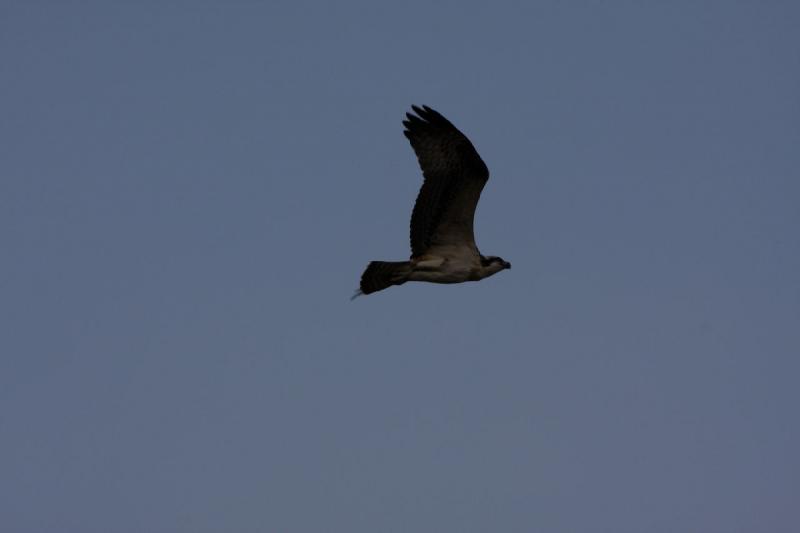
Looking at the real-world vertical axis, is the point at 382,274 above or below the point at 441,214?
below

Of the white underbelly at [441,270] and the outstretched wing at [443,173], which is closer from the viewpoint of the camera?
the outstretched wing at [443,173]

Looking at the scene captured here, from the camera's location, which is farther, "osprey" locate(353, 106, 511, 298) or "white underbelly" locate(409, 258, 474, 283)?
"white underbelly" locate(409, 258, 474, 283)

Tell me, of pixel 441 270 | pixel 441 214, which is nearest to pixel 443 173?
pixel 441 214

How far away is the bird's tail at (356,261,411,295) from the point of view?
5121 centimetres

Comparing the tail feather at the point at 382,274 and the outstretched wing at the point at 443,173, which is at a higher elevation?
the outstretched wing at the point at 443,173

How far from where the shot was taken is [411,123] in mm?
50781

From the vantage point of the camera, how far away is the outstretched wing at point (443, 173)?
5062 centimetres

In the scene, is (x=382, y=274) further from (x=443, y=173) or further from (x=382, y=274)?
(x=443, y=173)

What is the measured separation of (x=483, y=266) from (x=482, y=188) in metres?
1.39

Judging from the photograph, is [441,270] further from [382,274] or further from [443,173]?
[443,173]

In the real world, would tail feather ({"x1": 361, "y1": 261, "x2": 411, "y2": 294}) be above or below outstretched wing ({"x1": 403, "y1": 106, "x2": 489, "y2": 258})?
below

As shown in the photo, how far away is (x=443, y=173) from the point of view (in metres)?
50.8

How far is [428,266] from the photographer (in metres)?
51.3

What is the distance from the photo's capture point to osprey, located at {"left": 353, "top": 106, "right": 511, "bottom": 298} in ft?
166
